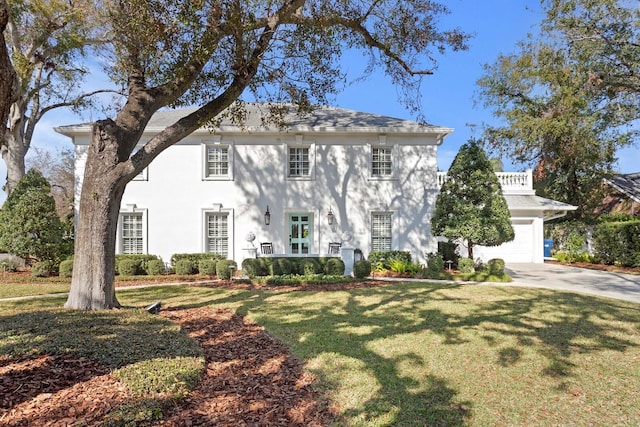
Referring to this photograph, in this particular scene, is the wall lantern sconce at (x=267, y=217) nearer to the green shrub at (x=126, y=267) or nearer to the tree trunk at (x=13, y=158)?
the green shrub at (x=126, y=267)

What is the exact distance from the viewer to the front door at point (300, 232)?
14711mm

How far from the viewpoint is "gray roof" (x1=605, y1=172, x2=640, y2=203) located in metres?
19.9

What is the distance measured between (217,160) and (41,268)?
23.6 feet

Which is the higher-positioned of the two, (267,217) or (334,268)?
(267,217)

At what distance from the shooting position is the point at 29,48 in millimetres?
13258

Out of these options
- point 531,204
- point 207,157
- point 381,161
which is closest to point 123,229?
point 207,157

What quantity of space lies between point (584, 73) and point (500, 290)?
13402 millimetres

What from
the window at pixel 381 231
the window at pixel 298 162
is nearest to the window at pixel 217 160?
the window at pixel 298 162

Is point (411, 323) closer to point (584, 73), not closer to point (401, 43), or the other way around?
point (401, 43)

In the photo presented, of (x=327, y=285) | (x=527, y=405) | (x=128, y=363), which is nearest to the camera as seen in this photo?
(x=527, y=405)

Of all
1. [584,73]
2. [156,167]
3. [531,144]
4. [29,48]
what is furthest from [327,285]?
[531,144]

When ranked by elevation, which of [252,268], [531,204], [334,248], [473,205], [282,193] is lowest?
[252,268]

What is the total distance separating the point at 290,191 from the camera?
47.8ft

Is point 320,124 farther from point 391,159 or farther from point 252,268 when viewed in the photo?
point 252,268
